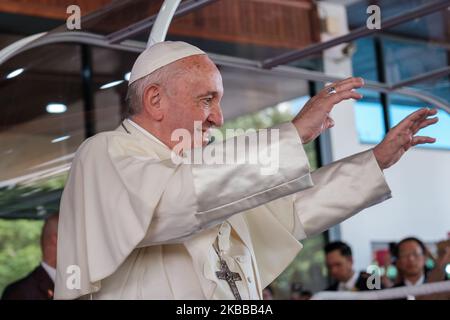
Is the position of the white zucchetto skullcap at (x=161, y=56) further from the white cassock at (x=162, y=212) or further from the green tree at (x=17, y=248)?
the green tree at (x=17, y=248)

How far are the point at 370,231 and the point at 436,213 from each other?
1077mm

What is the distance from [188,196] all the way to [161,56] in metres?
0.63

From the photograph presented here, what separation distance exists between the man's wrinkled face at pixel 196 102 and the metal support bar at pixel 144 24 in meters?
1.68

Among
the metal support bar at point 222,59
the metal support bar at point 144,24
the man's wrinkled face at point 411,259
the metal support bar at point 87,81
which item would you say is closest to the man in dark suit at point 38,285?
the metal support bar at point 222,59

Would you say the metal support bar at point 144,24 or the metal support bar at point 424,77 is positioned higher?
the metal support bar at point 424,77

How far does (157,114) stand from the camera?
2.89m

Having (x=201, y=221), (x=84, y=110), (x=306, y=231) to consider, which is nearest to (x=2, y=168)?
(x=84, y=110)

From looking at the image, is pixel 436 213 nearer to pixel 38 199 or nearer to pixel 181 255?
pixel 38 199

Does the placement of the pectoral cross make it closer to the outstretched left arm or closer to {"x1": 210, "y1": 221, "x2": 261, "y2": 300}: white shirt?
{"x1": 210, "y1": 221, "x2": 261, "y2": 300}: white shirt

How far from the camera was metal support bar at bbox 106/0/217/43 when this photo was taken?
4.54 meters

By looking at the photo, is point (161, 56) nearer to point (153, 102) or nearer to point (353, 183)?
point (153, 102)

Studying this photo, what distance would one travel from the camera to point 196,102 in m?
2.83

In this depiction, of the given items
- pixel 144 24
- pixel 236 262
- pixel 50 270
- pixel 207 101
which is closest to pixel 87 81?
pixel 50 270

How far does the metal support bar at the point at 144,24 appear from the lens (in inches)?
179
